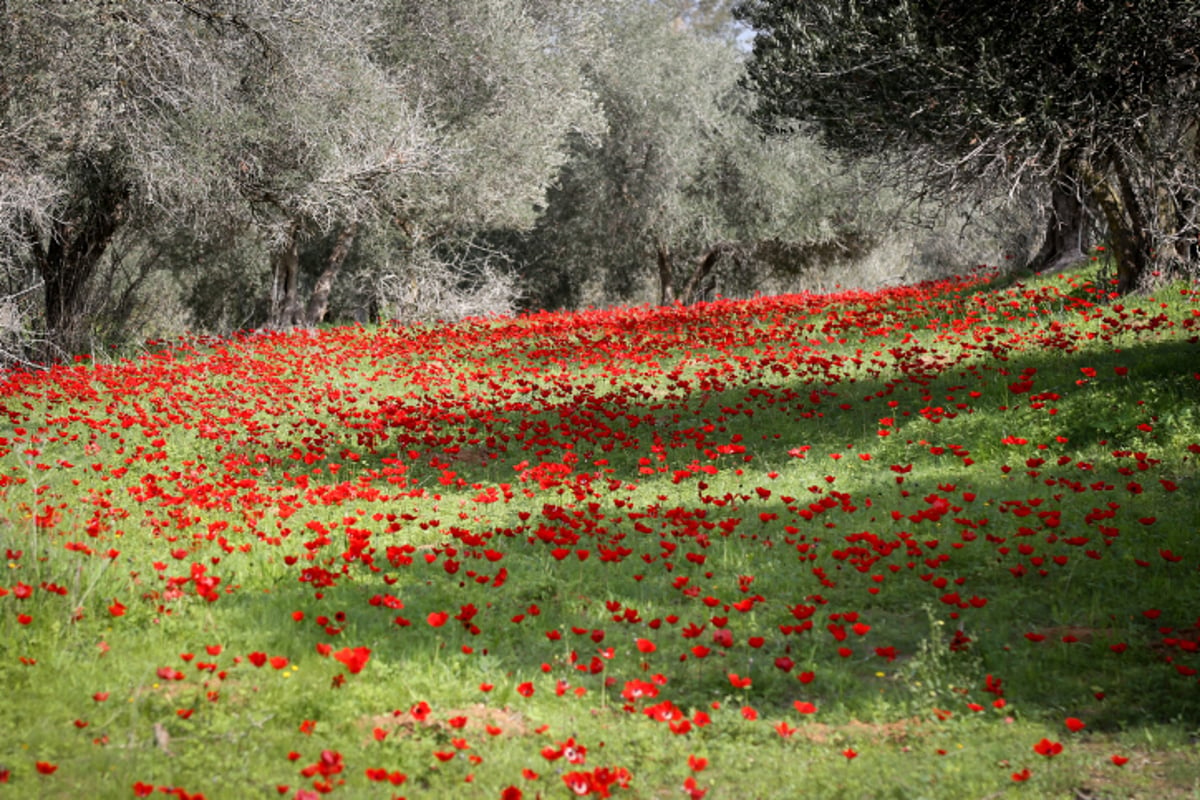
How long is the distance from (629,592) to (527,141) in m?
15.9

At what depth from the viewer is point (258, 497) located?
24.3ft

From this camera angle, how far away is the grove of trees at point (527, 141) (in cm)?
1031

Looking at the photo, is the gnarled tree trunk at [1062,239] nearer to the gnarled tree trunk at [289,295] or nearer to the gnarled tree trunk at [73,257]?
the gnarled tree trunk at [289,295]

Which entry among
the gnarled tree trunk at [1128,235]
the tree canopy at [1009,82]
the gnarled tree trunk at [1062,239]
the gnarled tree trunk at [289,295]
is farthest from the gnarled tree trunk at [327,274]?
the gnarled tree trunk at [1128,235]

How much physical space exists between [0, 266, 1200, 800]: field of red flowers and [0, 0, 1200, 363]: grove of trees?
8.66ft

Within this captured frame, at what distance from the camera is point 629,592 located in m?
6.18

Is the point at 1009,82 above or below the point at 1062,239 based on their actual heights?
above

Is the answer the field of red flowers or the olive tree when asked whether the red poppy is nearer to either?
the field of red flowers

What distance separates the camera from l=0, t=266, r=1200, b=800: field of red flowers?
161 inches

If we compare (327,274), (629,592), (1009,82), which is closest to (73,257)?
(327,274)

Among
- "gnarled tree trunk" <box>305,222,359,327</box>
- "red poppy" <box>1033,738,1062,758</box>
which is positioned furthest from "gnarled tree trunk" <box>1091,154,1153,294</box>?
"gnarled tree trunk" <box>305,222,359,327</box>

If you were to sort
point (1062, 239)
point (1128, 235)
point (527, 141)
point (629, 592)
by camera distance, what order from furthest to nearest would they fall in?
point (527, 141)
point (1062, 239)
point (1128, 235)
point (629, 592)

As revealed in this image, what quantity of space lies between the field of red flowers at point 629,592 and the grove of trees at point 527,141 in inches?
104

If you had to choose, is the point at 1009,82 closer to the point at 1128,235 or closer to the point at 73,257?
the point at 1128,235
